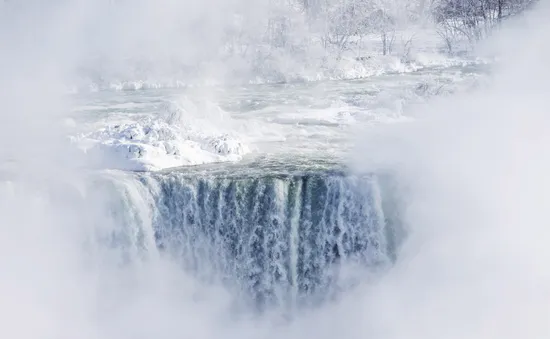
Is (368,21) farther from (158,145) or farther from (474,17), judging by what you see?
(158,145)

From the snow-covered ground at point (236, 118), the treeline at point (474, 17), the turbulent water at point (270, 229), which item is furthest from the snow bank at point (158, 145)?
the treeline at point (474, 17)

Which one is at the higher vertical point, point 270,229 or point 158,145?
point 158,145

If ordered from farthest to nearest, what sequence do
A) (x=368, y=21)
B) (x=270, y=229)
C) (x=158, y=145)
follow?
(x=368, y=21) < (x=158, y=145) < (x=270, y=229)

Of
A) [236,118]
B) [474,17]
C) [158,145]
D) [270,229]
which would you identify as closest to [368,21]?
[474,17]

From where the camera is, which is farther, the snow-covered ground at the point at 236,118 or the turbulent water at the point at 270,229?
the snow-covered ground at the point at 236,118

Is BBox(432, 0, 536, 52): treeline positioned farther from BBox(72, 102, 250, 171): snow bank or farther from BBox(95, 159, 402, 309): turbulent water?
BBox(95, 159, 402, 309): turbulent water

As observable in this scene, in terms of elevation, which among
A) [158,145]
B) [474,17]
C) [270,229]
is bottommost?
[270,229]

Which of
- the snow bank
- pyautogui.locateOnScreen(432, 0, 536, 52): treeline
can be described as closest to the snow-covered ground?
the snow bank

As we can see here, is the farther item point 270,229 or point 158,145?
point 158,145

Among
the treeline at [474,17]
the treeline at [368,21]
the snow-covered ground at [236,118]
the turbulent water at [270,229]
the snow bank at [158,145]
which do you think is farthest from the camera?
the treeline at [474,17]

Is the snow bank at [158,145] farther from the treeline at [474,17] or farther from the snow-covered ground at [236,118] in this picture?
the treeline at [474,17]

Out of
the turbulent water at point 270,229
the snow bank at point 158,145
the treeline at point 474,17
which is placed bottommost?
the turbulent water at point 270,229

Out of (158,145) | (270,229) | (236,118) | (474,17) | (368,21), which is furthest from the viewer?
(368,21)

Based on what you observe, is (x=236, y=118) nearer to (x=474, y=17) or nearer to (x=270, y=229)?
(x=270, y=229)
